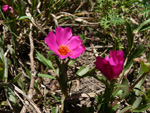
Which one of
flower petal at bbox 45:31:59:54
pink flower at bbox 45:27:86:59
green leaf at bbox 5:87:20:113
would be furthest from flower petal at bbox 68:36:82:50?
green leaf at bbox 5:87:20:113

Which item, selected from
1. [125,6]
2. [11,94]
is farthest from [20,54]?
[125,6]

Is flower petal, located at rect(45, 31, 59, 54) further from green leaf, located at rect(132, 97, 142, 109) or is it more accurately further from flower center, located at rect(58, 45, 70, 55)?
green leaf, located at rect(132, 97, 142, 109)

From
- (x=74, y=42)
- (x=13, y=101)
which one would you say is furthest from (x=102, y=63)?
(x=13, y=101)

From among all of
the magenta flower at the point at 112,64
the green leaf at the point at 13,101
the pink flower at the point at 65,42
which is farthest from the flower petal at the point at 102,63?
the green leaf at the point at 13,101

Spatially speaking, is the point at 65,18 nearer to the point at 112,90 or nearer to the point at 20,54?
the point at 20,54

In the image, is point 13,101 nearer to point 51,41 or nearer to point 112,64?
point 51,41

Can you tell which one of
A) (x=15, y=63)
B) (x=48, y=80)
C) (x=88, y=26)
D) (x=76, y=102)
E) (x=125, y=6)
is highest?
(x=125, y=6)

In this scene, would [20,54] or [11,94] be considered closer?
[11,94]
